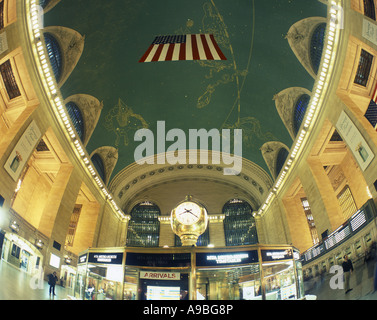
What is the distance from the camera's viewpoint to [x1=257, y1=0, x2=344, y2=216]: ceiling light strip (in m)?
9.41

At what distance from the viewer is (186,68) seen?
567 inches

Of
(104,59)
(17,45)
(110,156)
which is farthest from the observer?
(110,156)

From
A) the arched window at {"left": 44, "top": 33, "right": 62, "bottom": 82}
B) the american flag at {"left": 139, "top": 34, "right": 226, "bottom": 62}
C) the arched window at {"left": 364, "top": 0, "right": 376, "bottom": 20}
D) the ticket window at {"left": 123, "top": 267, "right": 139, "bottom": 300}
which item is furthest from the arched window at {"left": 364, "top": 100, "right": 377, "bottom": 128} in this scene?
the arched window at {"left": 44, "top": 33, "right": 62, "bottom": 82}

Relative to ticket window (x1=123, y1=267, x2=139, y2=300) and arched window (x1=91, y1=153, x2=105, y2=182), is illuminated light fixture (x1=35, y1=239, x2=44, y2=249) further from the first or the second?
ticket window (x1=123, y1=267, x2=139, y2=300)

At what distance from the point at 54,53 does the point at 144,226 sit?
49.4 ft

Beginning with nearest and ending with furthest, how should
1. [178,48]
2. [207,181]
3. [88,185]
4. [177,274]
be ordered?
[177,274] < [178,48] < [88,185] < [207,181]

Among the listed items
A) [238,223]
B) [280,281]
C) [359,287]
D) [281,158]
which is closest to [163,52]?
[280,281]

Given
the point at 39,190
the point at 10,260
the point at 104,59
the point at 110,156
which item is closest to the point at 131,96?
the point at 104,59

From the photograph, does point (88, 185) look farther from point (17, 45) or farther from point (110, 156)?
point (17, 45)

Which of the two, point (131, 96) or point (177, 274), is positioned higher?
point (131, 96)

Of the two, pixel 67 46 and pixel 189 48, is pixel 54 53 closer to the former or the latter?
pixel 67 46

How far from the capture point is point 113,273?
4125mm

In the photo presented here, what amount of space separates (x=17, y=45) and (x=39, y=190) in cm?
1006

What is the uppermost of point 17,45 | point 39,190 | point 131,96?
point 131,96
